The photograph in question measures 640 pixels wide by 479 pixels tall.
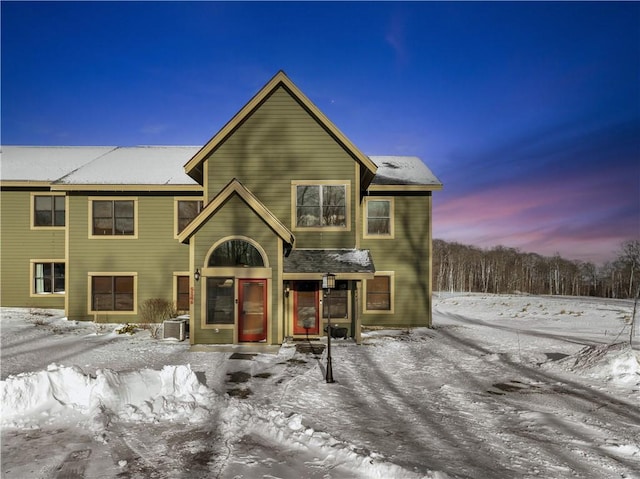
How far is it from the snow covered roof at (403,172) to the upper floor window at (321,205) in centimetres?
337

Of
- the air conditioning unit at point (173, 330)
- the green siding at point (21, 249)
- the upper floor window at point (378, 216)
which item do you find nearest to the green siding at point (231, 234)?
the air conditioning unit at point (173, 330)

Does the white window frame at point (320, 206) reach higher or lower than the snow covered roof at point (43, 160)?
Answer: lower

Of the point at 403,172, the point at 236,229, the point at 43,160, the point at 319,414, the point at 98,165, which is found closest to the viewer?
the point at 319,414

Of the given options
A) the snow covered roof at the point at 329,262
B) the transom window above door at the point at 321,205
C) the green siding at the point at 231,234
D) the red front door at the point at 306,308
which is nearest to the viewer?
the green siding at the point at 231,234

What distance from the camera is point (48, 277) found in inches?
736

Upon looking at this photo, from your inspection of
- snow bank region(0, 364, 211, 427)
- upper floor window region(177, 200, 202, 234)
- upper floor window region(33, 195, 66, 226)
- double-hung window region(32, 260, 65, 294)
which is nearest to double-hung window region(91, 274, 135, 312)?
double-hung window region(32, 260, 65, 294)

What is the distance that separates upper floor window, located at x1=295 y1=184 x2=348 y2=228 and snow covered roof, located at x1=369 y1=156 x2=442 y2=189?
3.37 metres

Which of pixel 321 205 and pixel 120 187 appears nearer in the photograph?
pixel 321 205

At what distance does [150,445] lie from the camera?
581 centimetres

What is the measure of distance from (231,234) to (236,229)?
25 centimetres

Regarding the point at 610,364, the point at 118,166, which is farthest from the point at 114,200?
the point at 610,364

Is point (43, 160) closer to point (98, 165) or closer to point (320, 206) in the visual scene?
point (98, 165)

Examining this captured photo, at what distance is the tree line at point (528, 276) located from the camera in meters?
59.8

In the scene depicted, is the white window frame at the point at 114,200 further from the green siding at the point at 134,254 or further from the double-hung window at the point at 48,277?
the double-hung window at the point at 48,277
